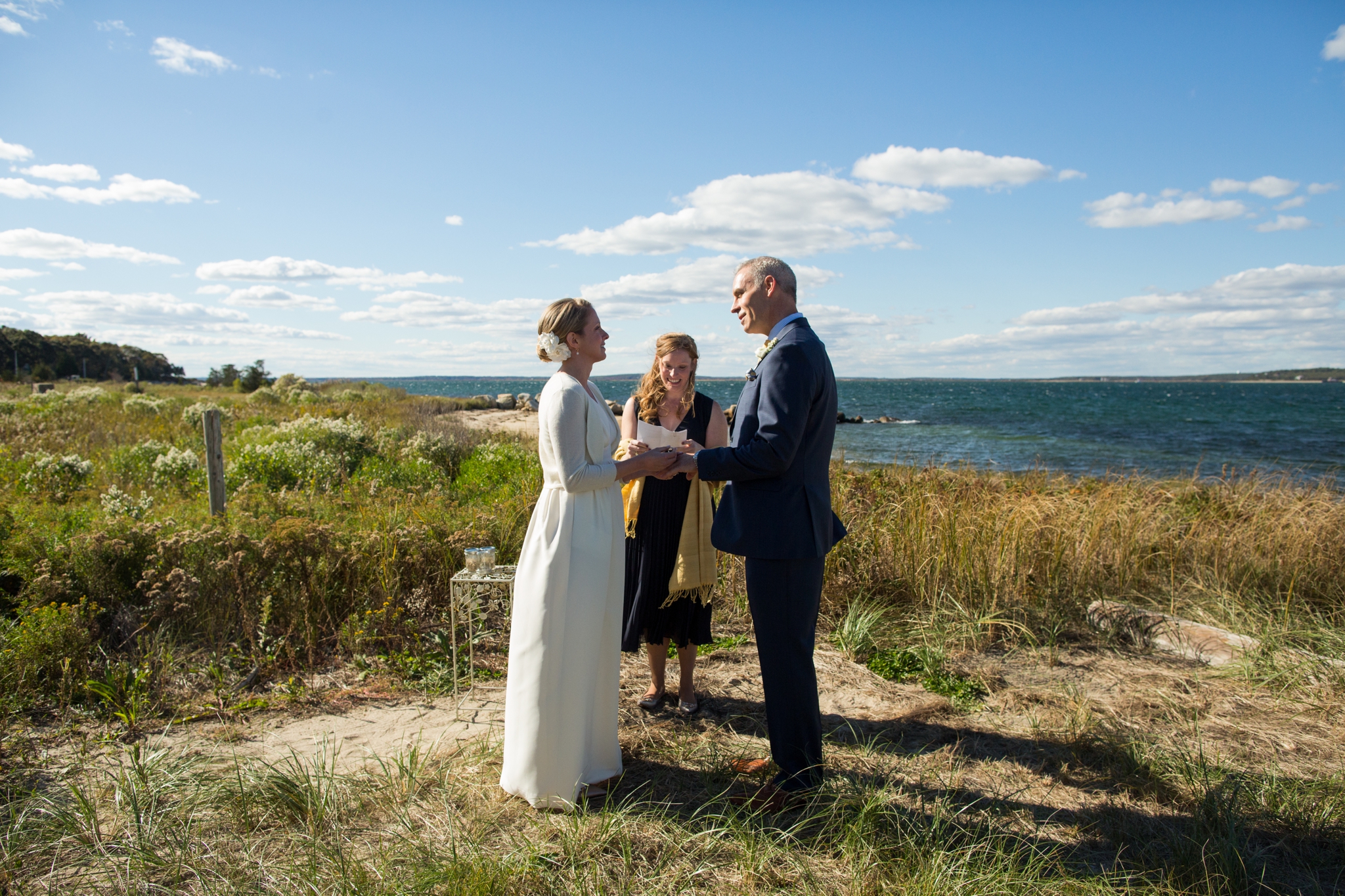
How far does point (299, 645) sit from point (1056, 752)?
4801mm

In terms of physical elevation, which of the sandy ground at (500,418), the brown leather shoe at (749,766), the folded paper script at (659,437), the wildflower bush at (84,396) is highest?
the wildflower bush at (84,396)

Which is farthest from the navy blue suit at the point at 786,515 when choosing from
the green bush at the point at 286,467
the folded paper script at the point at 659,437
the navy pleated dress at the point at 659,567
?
the green bush at the point at 286,467

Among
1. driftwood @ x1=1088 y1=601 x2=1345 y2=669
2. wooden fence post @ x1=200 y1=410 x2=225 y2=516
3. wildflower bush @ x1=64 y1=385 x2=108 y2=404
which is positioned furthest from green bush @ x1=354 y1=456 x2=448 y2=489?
wildflower bush @ x1=64 y1=385 x2=108 y2=404

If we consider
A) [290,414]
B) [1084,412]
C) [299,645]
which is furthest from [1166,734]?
[1084,412]

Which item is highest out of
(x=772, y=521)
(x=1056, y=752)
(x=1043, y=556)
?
→ (x=772, y=521)

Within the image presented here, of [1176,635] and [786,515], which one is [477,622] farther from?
[1176,635]

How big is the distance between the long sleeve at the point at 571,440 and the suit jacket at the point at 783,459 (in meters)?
0.49

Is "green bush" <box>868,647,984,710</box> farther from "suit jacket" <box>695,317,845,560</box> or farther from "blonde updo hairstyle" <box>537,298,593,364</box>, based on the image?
"blonde updo hairstyle" <box>537,298,593,364</box>

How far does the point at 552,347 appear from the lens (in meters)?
3.31

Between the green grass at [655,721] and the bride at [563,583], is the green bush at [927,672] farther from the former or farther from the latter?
the bride at [563,583]

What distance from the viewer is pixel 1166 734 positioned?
13.5 ft

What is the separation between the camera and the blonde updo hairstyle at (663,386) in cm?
434

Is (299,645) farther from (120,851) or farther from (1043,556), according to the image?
(1043,556)

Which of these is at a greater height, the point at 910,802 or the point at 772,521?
the point at 772,521
